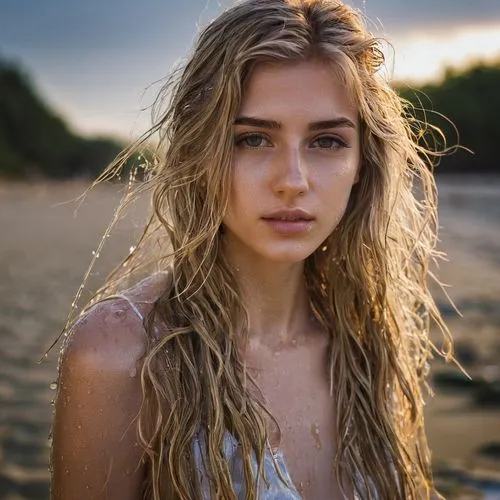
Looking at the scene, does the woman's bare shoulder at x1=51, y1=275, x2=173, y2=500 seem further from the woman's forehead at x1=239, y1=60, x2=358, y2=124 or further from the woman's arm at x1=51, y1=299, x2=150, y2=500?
the woman's forehead at x1=239, y1=60, x2=358, y2=124

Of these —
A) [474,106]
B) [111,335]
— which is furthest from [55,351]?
[474,106]

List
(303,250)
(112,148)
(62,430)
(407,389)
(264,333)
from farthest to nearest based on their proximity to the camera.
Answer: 1. (112,148)
2. (407,389)
3. (264,333)
4. (303,250)
5. (62,430)

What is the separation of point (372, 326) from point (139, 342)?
0.91m

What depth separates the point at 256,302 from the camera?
9.12 feet

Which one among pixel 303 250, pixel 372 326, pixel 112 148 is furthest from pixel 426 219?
pixel 112 148

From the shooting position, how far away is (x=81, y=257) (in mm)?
13227

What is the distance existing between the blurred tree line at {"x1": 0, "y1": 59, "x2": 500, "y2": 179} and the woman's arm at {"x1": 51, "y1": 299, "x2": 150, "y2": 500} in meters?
39.8

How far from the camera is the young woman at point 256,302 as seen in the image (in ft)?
7.84

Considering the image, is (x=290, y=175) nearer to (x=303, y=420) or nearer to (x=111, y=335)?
(x=111, y=335)

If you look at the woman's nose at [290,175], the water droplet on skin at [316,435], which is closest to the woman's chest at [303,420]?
the water droplet on skin at [316,435]

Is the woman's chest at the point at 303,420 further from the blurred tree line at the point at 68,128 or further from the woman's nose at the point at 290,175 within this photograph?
the blurred tree line at the point at 68,128

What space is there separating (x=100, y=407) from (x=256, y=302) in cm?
61

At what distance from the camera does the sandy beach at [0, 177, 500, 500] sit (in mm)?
4570

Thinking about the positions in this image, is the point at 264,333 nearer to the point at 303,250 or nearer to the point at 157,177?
the point at 303,250
